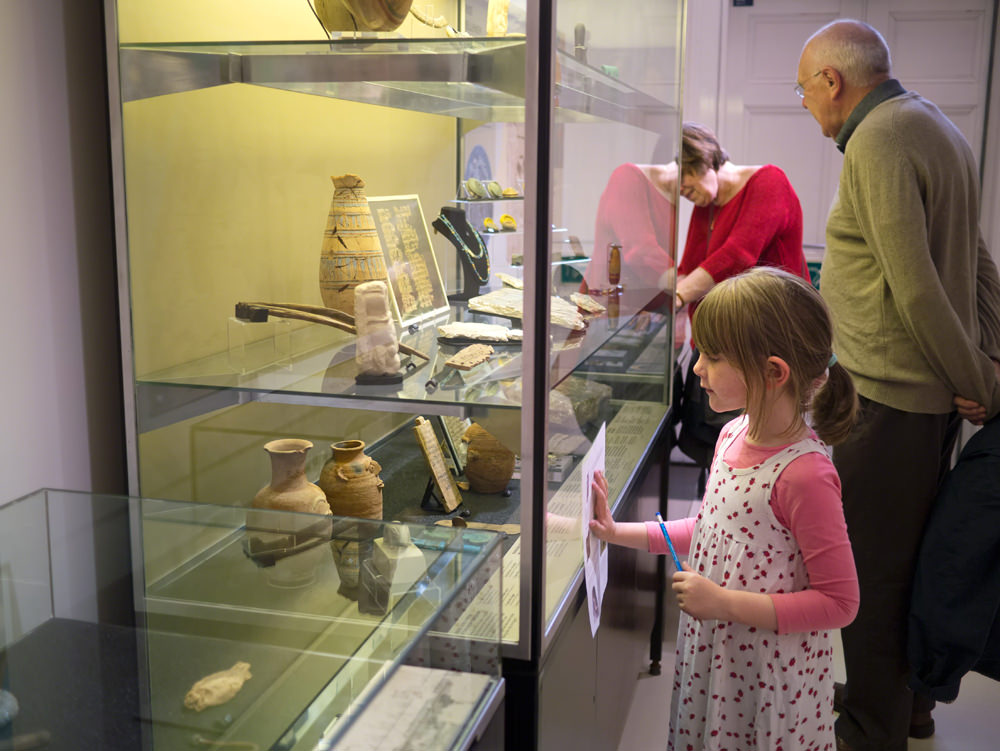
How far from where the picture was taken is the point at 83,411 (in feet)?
5.31

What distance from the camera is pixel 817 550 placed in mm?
1611

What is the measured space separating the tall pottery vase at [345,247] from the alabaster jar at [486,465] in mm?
494

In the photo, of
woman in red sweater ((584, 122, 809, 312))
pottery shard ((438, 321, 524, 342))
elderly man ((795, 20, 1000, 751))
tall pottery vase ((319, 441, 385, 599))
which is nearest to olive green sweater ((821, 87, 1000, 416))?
elderly man ((795, 20, 1000, 751))

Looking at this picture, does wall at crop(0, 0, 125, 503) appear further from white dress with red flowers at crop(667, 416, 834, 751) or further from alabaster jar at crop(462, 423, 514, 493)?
white dress with red flowers at crop(667, 416, 834, 751)

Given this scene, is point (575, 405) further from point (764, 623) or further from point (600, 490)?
point (764, 623)

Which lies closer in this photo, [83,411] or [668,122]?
[83,411]

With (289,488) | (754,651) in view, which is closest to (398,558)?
(289,488)

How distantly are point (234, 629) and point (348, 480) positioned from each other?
0.52 metres

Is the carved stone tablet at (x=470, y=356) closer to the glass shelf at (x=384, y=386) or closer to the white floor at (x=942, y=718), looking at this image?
the glass shelf at (x=384, y=386)

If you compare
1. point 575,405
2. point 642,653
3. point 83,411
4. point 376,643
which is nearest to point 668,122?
point 575,405

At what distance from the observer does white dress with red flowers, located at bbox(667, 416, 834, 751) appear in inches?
65.9

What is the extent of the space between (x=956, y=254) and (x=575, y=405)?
132 cm

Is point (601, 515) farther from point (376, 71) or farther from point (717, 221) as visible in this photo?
point (717, 221)

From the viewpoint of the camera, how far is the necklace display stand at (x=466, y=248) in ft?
6.04
